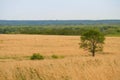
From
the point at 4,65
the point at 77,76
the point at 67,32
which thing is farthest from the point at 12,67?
the point at 67,32

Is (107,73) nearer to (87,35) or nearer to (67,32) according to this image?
(87,35)

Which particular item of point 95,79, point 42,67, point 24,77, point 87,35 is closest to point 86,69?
point 95,79

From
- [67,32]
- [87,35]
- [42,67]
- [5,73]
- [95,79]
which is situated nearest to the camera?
[5,73]

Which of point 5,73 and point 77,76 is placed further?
point 77,76

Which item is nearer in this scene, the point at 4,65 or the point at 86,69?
the point at 4,65

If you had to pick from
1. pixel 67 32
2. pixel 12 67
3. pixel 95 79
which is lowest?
pixel 67 32

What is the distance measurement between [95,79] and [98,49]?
34.2 meters

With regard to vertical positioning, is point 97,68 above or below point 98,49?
above

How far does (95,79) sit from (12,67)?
3945 millimetres

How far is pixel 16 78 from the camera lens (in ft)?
43.3

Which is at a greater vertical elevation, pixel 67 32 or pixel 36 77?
pixel 36 77

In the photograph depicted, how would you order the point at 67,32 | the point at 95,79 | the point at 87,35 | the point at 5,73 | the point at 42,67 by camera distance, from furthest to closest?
the point at 67,32 → the point at 87,35 → the point at 95,79 → the point at 42,67 → the point at 5,73

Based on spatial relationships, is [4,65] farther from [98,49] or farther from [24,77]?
[98,49]

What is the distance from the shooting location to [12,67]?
13555 millimetres
